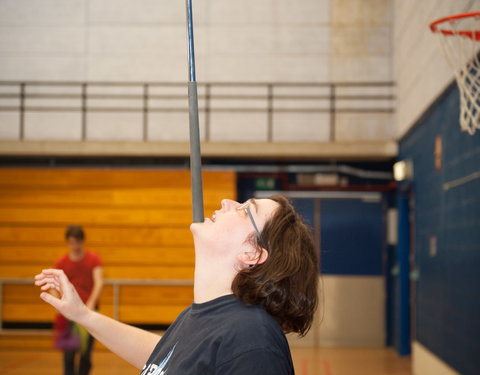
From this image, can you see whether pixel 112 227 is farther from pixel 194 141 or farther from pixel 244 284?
pixel 194 141

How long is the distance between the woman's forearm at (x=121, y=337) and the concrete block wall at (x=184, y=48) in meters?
8.80

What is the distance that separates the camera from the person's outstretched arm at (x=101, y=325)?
201 cm

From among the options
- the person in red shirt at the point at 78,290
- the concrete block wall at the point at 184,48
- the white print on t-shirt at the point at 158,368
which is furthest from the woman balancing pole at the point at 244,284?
the concrete block wall at the point at 184,48

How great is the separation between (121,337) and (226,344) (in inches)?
23.6

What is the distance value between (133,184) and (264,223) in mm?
8999

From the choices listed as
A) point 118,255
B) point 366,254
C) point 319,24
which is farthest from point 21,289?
point 319,24

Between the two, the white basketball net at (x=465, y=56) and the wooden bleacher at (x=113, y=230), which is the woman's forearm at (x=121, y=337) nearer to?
the white basketball net at (x=465, y=56)

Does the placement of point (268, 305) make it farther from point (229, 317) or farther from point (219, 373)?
point (219, 373)

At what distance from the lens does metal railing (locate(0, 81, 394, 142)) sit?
1070 cm

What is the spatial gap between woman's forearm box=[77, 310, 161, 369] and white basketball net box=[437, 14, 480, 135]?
306cm

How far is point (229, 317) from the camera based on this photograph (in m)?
1.61

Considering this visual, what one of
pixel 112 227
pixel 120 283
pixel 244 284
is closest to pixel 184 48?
pixel 112 227

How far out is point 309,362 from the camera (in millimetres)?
8992

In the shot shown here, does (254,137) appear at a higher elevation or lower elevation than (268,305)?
→ higher
